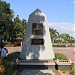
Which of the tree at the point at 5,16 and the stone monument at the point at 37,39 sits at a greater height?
the tree at the point at 5,16

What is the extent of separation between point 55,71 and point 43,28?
13.9 feet

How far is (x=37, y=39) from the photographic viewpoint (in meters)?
17.8

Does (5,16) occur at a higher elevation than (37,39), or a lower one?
higher

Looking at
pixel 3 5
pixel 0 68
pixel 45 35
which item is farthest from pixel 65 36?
pixel 0 68

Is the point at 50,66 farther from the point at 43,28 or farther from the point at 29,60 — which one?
the point at 43,28

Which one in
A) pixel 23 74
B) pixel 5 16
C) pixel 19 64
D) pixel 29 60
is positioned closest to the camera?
pixel 23 74

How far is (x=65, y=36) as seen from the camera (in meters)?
77.0

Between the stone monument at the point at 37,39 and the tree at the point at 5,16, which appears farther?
the tree at the point at 5,16

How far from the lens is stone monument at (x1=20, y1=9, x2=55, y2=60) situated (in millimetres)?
17562

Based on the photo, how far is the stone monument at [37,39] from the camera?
17.6 metres

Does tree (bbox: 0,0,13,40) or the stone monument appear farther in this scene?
tree (bbox: 0,0,13,40)

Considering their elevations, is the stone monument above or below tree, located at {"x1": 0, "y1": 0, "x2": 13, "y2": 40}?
below

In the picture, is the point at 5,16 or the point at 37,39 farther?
the point at 5,16

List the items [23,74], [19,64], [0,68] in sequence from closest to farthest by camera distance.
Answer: [0,68]
[23,74]
[19,64]
